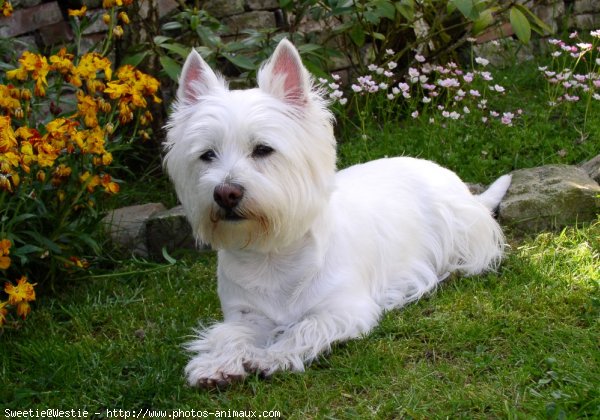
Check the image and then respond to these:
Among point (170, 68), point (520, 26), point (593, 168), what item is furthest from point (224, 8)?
point (593, 168)

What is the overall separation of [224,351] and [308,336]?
315 millimetres

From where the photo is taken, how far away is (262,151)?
2955 millimetres

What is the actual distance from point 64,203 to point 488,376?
2106 millimetres

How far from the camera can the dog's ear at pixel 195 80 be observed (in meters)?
3.19

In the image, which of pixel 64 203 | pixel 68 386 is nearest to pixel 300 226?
pixel 68 386

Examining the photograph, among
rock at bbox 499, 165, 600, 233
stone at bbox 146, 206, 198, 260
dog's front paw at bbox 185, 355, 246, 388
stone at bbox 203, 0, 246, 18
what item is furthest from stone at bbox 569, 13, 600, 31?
dog's front paw at bbox 185, 355, 246, 388

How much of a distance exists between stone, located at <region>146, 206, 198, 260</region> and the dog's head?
1.34 meters

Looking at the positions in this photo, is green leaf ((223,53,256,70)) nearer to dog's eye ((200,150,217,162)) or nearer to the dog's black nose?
dog's eye ((200,150,217,162))

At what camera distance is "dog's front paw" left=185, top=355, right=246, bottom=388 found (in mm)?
2891

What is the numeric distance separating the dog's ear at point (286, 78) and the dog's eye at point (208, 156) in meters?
0.34

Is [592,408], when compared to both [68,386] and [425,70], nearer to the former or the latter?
[68,386]

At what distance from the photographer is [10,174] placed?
3.23 metres

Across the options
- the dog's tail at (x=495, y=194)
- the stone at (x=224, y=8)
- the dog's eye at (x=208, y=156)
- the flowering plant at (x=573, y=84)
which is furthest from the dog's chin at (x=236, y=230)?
the stone at (x=224, y=8)

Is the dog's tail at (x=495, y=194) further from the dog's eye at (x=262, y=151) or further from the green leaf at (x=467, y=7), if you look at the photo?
the dog's eye at (x=262, y=151)
